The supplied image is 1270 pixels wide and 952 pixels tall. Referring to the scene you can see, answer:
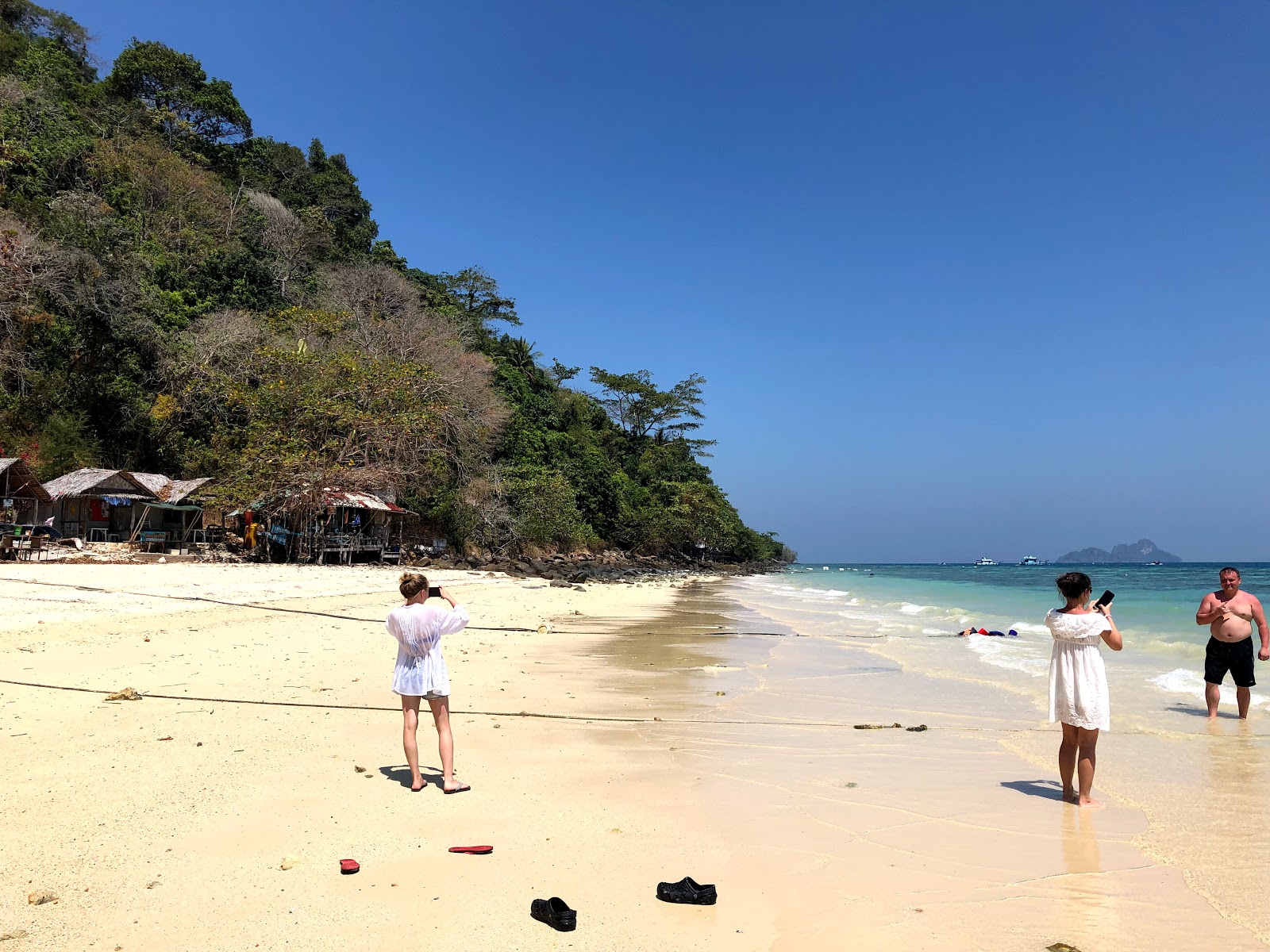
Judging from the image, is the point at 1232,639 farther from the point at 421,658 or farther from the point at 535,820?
the point at 421,658

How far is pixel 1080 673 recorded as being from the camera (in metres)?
4.45

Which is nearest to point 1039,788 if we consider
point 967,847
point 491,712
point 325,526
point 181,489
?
point 967,847

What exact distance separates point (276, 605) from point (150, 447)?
18.8 metres

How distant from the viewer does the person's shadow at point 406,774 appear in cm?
437

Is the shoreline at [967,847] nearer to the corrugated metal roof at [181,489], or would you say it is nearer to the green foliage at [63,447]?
the corrugated metal roof at [181,489]

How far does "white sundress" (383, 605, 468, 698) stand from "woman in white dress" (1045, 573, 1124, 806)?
359cm

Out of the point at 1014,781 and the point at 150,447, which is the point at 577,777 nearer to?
the point at 1014,781

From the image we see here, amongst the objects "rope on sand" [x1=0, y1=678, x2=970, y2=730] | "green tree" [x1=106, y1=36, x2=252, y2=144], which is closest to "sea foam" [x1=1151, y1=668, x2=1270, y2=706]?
"rope on sand" [x1=0, y1=678, x2=970, y2=730]

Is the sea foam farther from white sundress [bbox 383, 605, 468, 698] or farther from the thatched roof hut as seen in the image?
the thatched roof hut

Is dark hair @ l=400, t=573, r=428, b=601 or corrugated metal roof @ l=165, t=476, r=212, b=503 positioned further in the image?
corrugated metal roof @ l=165, t=476, r=212, b=503

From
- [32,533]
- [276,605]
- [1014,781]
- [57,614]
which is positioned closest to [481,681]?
[1014,781]

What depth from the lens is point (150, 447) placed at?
87.9ft

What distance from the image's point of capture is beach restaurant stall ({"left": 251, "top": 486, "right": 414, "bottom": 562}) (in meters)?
24.0

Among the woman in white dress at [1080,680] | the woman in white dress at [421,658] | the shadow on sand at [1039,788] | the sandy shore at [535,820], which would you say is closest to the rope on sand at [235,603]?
the sandy shore at [535,820]
